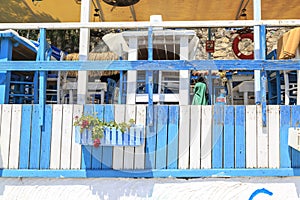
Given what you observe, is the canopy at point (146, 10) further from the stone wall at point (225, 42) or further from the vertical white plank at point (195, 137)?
the vertical white plank at point (195, 137)

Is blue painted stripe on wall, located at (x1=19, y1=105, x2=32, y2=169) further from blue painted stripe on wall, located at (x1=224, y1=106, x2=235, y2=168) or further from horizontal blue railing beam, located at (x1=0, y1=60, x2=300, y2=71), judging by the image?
blue painted stripe on wall, located at (x1=224, y1=106, x2=235, y2=168)

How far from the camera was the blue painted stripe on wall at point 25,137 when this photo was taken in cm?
250

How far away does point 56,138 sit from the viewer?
99.7 inches

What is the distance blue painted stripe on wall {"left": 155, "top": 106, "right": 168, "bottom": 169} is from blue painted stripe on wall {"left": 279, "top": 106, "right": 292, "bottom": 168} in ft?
2.85

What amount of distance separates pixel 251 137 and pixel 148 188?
34.0 inches

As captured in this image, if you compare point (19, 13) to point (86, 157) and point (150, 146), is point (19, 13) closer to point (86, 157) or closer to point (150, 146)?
point (86, 157)

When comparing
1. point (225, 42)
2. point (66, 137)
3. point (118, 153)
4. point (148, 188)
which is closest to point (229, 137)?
point (148, 188)

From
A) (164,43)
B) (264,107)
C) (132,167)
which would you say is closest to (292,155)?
(264,107)

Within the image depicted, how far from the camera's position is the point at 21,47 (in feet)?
10.2

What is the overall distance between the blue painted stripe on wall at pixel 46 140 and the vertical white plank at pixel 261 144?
5.18ft

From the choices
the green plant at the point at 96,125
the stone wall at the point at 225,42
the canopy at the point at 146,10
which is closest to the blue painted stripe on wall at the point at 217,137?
the green plant at the point at 96,125

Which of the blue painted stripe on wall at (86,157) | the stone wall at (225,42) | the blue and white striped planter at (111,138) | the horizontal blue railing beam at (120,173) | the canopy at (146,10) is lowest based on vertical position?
the horizontal blue railing beam at (120,173)

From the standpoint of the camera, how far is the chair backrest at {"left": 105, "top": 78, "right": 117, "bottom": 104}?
14.0 ft

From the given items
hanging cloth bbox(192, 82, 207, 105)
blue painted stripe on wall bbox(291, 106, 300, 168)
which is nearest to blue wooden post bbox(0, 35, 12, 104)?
hanging cloth bbox(192, 82, 207, 105)
